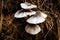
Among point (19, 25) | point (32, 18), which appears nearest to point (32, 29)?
point (32, 18)

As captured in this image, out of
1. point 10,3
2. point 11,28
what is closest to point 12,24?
point 11,28

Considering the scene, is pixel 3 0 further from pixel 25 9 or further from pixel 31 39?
pixel 31 39

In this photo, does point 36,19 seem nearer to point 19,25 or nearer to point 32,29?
point 32,29

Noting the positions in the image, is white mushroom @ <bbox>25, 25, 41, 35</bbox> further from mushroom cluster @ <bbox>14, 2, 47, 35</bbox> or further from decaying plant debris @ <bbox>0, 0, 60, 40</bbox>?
decaying plant debris @ <bbox>0, 0, 60, 40</bbox>

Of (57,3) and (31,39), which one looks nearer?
(31,39)

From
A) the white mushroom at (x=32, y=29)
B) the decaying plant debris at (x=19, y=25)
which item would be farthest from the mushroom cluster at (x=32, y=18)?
the decaying plant debris at (x=19, y=25)

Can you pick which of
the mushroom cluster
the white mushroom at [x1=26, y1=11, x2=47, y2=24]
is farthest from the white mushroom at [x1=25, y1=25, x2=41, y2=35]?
the white mushroom at [x1=26, y1=11, x2=47, y2=24]

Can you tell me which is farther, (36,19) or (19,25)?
(19,25)

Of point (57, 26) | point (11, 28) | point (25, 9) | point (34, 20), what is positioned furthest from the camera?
point (57, 26)

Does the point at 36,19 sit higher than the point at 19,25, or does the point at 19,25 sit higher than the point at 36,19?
the point at 36,19
